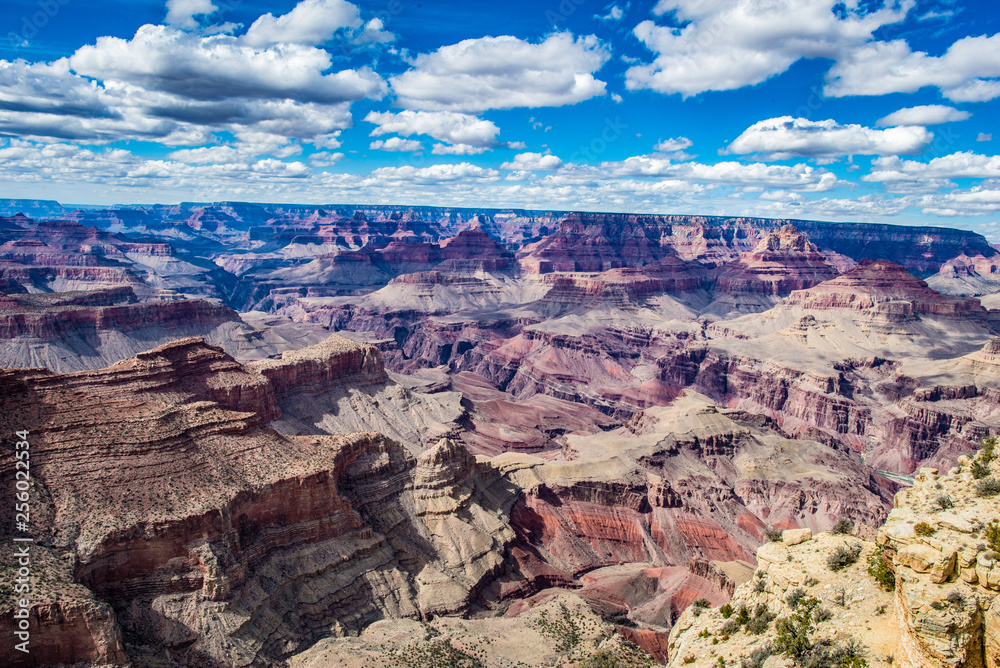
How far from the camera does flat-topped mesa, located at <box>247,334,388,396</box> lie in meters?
88.4

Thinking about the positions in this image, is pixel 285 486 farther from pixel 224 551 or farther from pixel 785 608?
pixel 785 608

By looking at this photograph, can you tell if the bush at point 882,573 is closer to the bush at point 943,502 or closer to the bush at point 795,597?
the bush at point 943,502

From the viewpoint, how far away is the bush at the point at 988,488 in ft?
74.6

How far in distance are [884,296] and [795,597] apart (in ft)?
624

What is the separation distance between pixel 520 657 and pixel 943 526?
101ft

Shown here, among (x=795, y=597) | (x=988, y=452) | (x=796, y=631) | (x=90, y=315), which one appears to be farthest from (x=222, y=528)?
(x=90, y=315)

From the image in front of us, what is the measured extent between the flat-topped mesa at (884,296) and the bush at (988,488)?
172 meters

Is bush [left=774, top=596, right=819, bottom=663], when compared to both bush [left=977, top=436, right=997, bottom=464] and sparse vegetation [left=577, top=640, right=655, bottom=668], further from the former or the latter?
sparse vegetation [left=577, top=640, right=655, bottom=668]

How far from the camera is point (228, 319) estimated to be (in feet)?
536

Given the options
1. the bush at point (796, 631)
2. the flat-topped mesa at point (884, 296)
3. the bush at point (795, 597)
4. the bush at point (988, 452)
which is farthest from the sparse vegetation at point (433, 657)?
the flat-topped mesa at point (884, 296)

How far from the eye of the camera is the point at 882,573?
2391 cm

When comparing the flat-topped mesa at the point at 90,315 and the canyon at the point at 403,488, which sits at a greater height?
the flat-topped mesa at the point at 90,315

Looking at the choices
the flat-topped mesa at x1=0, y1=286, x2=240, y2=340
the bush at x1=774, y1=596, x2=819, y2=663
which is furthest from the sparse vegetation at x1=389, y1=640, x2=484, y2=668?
the flat-topped mesa at x1=0, y1=286, x2=240, y2=340

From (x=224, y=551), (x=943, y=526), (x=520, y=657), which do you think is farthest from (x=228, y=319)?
(x=943, y=526)
